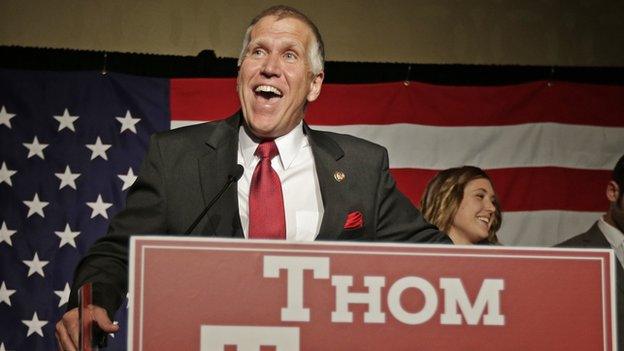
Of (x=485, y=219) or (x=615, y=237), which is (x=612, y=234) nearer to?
(x=615, y=237)

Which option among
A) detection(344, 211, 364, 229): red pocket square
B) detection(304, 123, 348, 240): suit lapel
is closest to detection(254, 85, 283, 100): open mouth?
detection(304, 123, 348, 240): suit lapel

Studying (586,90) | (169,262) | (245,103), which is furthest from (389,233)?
(586,90)

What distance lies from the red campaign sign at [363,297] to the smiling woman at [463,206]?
218 cm

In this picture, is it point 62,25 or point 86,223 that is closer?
point 86,223

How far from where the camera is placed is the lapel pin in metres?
1.83

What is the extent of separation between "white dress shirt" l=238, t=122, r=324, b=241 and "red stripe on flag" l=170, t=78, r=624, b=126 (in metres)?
1.82

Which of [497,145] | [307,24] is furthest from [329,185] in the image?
[497,145]

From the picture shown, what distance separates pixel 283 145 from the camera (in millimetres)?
1930

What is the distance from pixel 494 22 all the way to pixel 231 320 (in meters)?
3.29

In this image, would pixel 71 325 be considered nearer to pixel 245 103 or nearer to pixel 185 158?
pixel 185 158

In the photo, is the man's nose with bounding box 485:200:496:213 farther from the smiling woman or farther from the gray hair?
the gray hair

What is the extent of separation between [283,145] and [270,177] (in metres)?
0.16

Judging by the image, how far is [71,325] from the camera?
1.32 meters

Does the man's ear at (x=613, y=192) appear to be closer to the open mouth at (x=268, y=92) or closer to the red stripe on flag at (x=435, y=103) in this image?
the red stripe on flag at (x=435, y=103)
